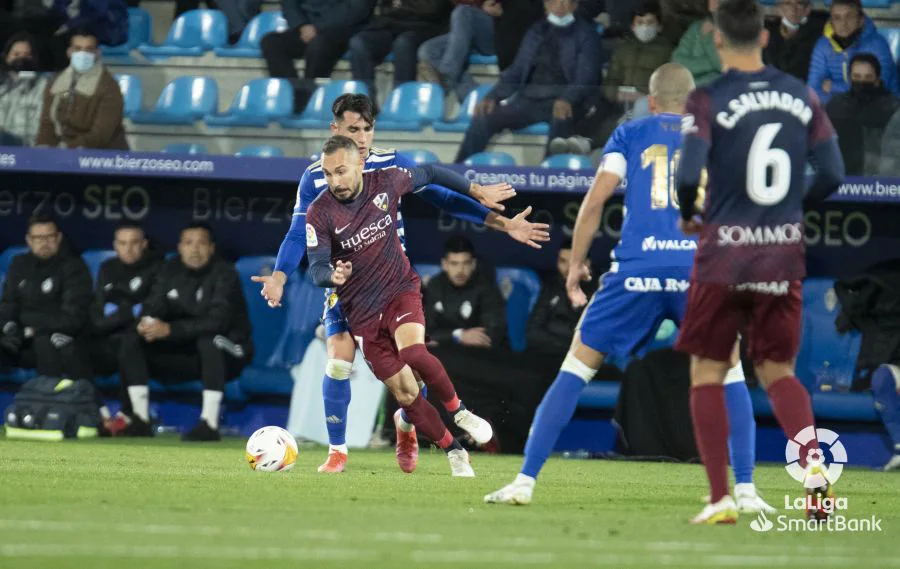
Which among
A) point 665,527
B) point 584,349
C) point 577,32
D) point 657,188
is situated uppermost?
point 577,32

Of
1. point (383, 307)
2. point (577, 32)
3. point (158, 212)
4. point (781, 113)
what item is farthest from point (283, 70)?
point (781, 113)

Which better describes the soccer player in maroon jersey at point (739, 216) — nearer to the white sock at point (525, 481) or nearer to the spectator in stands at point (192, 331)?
the white sock at point (525, 481)

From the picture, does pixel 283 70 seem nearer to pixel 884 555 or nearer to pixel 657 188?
pixel 657 188

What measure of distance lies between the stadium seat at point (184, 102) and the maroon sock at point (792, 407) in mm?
8536

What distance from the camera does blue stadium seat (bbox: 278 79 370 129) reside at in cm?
1338

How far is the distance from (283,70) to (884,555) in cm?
993

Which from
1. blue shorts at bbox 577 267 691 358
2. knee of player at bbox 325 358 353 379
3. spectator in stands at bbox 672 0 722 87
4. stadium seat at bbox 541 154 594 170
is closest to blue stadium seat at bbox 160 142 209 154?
stadium seat at bbox 541 154 594 170

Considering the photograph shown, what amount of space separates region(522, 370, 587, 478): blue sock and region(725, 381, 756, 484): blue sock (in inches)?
24.6

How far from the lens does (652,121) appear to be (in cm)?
701

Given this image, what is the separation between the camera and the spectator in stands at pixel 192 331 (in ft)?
44.0

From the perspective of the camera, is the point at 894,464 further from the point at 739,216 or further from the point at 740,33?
the point at 740,33

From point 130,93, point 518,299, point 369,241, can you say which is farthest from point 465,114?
point 369,241

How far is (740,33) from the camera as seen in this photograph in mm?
6098

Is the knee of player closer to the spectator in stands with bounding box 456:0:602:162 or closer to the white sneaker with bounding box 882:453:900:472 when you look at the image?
the spectator in stands with bounding box 456:0:602:162
